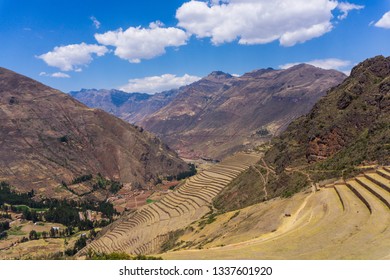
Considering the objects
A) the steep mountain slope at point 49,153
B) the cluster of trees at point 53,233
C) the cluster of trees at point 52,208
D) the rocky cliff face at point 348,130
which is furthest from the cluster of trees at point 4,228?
the rocky cliff face at point 348,130

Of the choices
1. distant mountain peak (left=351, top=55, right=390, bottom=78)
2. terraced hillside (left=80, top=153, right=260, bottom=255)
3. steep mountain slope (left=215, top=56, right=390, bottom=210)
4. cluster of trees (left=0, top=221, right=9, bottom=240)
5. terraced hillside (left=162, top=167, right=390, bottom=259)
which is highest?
distant mountain peak (left=351, top=55, right=390, bottom=78)

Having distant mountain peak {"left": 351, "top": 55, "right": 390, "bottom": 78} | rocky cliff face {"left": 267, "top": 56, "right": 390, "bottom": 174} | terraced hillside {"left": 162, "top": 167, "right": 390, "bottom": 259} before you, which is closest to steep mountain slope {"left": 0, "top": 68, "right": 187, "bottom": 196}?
rocky cliff face {"left": 267, "top": 56, "right": 390, "bottom": 174}

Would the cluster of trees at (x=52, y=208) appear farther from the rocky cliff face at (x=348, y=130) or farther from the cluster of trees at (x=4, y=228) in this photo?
the rocky cliff face at (x=348, y=130)

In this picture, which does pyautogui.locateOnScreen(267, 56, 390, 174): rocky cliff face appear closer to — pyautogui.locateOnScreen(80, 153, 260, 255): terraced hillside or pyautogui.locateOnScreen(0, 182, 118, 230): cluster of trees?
pyautogui.locateOnScreen(80, 153, 260, 255): terraced hillside

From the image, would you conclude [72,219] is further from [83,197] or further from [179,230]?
[179,230]

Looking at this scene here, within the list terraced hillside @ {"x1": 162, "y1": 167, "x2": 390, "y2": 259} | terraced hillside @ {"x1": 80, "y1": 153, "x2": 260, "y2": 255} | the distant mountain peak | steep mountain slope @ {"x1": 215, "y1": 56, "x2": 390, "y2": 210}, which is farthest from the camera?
the distant mountain peak

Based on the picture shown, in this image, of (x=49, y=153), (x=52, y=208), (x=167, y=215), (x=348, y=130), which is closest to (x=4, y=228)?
(x=52, y=208)

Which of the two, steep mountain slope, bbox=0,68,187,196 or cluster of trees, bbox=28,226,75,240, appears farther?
steep mountain slope, bbox=0,68,187,196

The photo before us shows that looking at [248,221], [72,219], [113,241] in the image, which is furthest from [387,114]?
[72,219]
